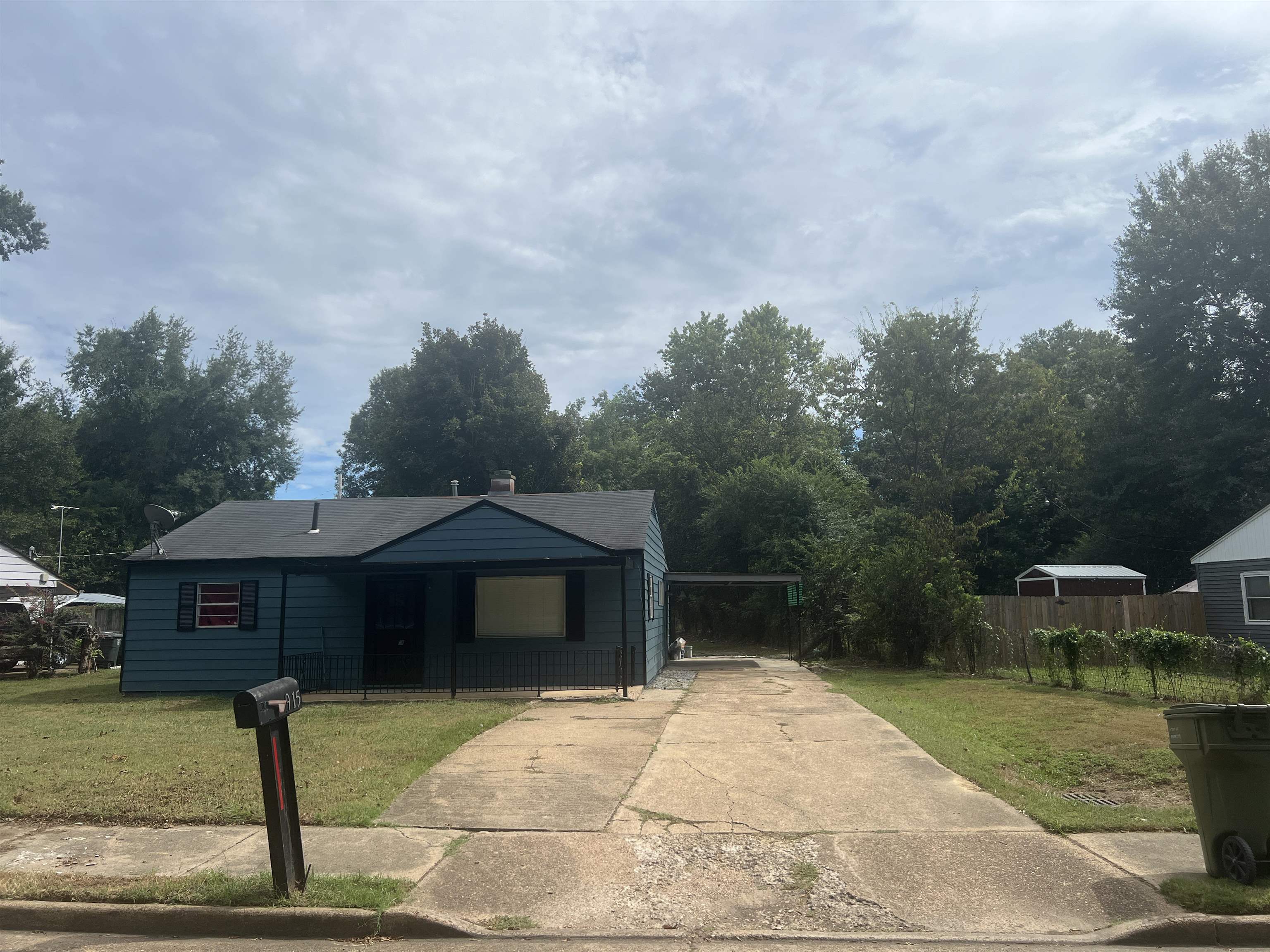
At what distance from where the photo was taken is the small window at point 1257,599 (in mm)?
20219

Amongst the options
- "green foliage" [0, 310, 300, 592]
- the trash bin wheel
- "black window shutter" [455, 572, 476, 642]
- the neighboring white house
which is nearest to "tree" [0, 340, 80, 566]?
"green foliage" [0, 310, 300, 592]

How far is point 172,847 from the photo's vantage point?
573 centimetres

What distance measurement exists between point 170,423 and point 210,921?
45504 mm

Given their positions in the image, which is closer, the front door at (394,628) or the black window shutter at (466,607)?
the black window shutter at (466,607)

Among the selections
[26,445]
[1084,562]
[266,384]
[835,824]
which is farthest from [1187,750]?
[266,384]

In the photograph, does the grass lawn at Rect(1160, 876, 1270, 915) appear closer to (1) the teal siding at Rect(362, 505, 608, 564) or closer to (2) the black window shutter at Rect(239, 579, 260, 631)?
(1) the teal siding at Rect(362, 505, 608, 564)

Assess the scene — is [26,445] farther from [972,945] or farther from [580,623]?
[972,945]

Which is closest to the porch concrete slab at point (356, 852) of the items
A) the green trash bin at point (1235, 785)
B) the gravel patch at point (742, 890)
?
the gravel patch at point (742, 890)

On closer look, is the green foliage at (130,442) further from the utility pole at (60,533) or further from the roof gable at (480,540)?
the roof gable at (480,540)

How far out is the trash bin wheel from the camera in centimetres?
474

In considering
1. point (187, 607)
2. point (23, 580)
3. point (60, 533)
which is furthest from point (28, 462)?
point (187, 607)

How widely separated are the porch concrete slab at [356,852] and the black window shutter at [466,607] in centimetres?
957

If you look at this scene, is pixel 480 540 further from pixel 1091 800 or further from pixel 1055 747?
pixel 1091 800

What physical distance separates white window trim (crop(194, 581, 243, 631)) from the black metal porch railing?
1.44m
